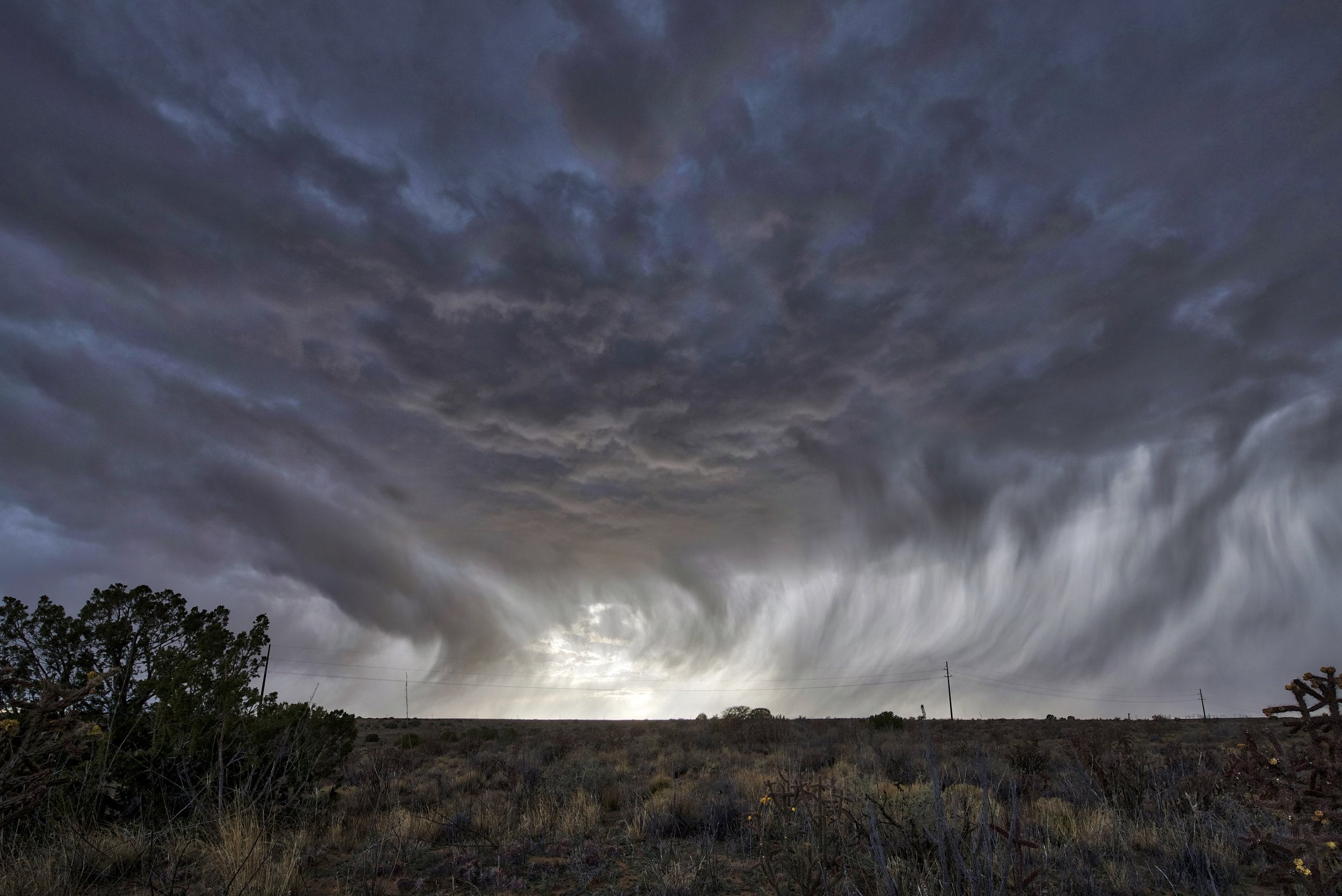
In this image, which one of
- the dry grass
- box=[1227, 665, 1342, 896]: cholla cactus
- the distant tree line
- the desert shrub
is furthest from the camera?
the desert shrub

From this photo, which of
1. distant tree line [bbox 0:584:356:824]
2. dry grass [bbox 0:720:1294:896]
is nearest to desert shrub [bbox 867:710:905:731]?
dry grass [bbox 0:720:1294:896]

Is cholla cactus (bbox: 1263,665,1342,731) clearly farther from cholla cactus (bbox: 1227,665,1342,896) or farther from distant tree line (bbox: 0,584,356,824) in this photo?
distant tree line (bbox: 0,584,356,824)

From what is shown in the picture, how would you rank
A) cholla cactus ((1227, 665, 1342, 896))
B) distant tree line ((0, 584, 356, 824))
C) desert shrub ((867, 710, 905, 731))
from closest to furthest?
cholla cactus ((1227, 665, 1342, 896)), distant tree line ((0, 584, 356, 824)), desert shrub ((867, 710, 905, 731))

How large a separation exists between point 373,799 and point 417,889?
615 cm

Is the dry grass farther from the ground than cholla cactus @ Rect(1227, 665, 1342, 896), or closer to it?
closer to it

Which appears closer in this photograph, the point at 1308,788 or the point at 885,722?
the point at 1308,788

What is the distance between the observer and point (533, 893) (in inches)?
341

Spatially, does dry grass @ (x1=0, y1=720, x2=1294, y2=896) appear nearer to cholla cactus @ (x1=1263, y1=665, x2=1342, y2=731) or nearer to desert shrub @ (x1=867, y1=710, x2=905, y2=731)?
cholla cactus @ (x1=1263, y1=665, x2=1342, y2=731)

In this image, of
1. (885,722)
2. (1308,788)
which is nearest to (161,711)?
(1308,788)

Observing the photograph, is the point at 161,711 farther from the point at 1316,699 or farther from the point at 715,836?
the point at 1316,699

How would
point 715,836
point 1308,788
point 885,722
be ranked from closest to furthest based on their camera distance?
point 1308,788 → point 715,836 → point 885,722

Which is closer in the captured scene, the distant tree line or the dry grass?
the dry grass

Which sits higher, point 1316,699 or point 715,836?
point 1316,699

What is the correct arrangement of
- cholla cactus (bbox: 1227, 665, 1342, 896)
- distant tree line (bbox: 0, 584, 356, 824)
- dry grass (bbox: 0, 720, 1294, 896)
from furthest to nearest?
1. distant tree line (bbox: 0, 584, 356, 824)
2. dry grass (bbox: 0, 720, 1294, 896)
3. cholla cactus (bbox: 1227, 665, 1342, 896)
